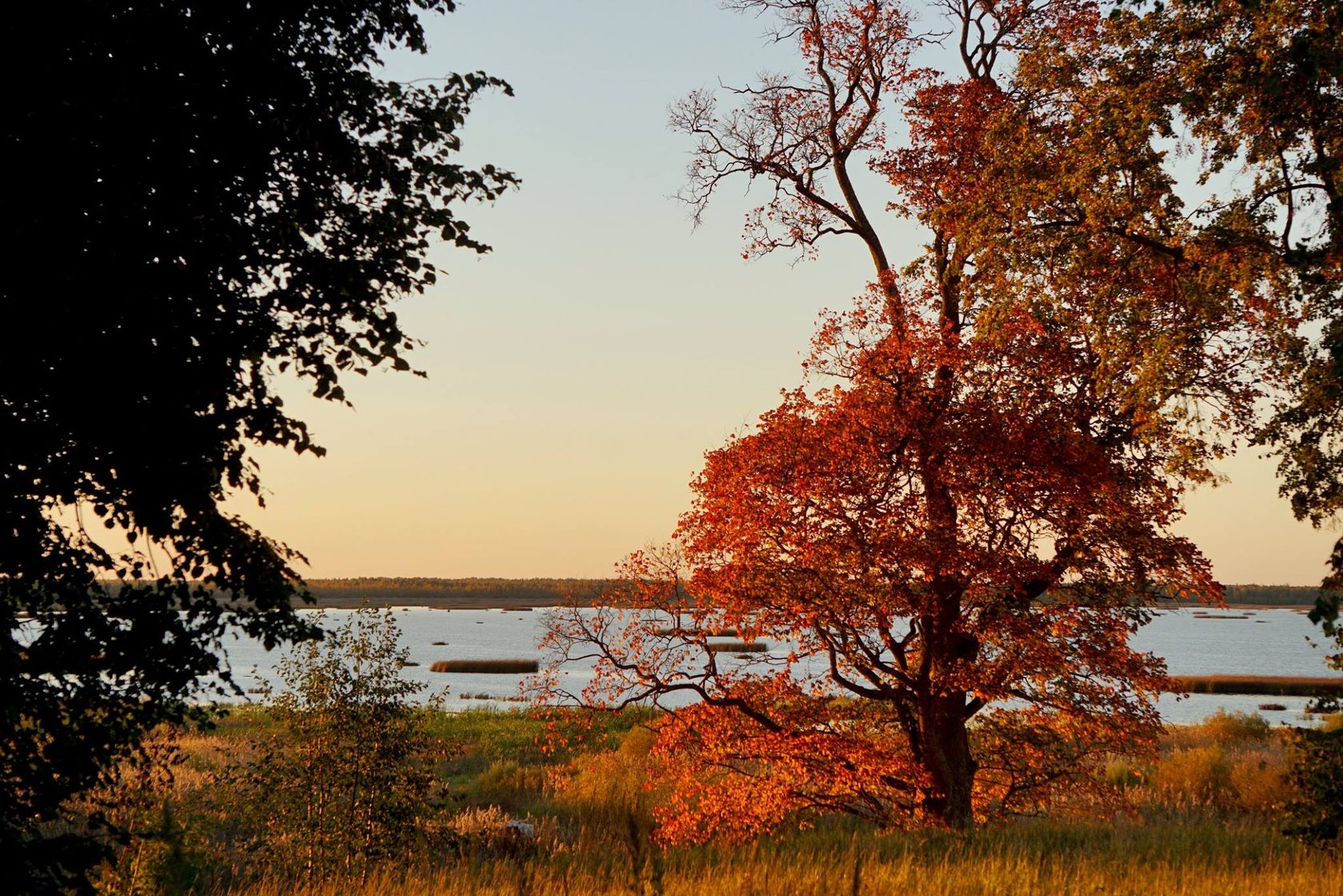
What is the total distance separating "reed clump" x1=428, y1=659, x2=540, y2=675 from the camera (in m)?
75.4

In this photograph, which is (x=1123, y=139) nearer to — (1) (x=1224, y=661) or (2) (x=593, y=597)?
(2) (x=593, y=597)

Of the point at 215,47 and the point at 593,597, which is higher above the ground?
the point at 215,47

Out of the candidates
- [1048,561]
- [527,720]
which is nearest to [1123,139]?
Answer: [1048,561]

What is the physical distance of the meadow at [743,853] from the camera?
9.82 metres

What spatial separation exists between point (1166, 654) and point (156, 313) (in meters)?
108

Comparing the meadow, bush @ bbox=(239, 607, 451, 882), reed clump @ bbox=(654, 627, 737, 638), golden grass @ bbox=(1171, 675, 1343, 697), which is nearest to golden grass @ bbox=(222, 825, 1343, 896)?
the meadow

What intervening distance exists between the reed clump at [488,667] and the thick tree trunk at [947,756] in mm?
58497

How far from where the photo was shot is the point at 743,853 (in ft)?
41.8

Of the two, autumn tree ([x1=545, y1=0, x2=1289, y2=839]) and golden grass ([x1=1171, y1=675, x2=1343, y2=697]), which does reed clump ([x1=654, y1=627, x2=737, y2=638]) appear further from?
golden grass ([x1=1171, y1=675, x2=1343, y2=697])

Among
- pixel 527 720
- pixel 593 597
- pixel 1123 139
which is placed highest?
pixel 1123 139

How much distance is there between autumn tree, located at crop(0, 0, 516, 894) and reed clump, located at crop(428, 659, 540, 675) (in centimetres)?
6507

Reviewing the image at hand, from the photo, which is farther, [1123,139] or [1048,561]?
[1048,561]

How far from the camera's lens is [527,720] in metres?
43.0

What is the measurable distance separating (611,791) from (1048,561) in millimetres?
12779
